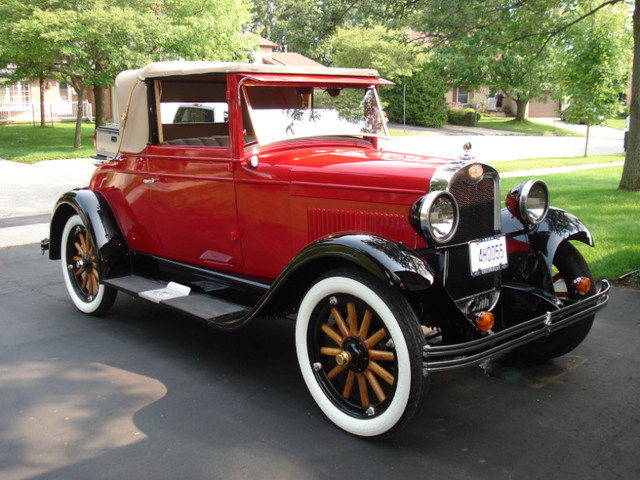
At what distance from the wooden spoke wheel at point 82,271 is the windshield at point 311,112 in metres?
1.80

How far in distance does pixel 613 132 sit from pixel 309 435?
125 feet

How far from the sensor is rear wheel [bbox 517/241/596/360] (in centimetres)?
369

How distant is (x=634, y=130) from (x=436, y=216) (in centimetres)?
766

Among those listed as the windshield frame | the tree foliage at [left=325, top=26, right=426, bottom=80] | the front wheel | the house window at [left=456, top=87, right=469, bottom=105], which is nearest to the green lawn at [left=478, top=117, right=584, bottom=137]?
the tree foliage at [left=325, top=26, right=426, bottom=80]

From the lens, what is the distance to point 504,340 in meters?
3.14

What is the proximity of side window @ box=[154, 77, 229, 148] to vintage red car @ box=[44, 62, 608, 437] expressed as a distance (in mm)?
12

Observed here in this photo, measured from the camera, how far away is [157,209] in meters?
4.50

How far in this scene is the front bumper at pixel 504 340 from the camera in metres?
2.70

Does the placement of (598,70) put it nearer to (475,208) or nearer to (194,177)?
(475,208)

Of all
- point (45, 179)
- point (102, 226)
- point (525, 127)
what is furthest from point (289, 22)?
point (102, 226)

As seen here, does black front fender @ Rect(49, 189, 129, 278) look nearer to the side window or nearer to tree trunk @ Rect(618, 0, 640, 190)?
the side window

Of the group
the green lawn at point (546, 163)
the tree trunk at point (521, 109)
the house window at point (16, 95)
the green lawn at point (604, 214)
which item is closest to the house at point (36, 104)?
the house window at point (16, 95)

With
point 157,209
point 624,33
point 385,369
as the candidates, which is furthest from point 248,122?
point 624,33

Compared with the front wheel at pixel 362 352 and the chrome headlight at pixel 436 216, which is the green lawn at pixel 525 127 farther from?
the front wheel at pixel 362 352
